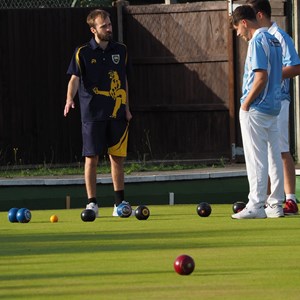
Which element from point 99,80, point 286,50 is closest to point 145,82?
point 99,80

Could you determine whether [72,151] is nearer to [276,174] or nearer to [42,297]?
[276,174]

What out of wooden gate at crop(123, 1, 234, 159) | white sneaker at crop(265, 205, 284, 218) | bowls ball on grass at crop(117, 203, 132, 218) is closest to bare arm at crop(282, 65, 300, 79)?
white sneaker at crop(265, 205, 284, 218)

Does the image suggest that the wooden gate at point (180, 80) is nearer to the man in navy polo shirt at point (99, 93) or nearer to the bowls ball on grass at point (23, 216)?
the man in navy polo shirt at point (99, 93)

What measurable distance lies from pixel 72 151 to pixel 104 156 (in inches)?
30.9

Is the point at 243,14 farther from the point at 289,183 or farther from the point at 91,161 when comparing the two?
the point at 91,161

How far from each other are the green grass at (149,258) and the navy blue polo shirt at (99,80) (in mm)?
933

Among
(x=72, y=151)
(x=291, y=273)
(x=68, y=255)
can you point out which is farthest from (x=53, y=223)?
(x=72, y=151)

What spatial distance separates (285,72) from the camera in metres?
10.4

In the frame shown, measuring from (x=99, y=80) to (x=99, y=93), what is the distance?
113mm

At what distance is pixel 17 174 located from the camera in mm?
14523

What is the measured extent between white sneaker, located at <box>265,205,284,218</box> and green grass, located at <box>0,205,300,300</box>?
7 cm

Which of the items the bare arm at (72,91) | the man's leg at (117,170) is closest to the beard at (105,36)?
the bare arm at (72,91)

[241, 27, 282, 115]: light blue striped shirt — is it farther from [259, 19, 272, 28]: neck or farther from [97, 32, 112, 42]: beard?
[97, 32, 112, 42]: beard

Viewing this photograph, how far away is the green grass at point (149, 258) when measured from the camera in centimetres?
623
